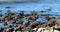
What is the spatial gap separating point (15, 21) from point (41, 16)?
2788 mm

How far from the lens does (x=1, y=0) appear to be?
28.1m

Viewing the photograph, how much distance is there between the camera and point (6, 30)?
1305 centimetres

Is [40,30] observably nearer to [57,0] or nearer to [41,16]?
[41,16]

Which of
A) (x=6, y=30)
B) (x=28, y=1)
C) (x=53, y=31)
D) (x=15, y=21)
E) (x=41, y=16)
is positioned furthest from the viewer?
(x=28, y=1)

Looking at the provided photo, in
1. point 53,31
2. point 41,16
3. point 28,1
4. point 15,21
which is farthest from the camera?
point 28,1

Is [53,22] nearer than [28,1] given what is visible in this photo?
Yes

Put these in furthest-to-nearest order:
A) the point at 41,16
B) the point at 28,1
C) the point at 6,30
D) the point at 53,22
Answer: the point at 28,1 → the point at 41,16 → the point at 53,22 → the point at 6,30

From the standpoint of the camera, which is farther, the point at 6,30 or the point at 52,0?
the point at 52,0

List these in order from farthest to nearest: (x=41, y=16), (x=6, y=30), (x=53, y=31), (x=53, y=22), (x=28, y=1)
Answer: (x=28, y=1), (x=41, y=16), (x=53, y=22), (x=6, y=30), (x=53, y=31)

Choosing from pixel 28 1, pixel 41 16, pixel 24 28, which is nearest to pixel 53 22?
pixel 24 28

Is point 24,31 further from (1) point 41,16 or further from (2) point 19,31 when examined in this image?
(1) point 41,16

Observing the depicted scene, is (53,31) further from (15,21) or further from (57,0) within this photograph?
(57,0)

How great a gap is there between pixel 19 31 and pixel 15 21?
2703mm

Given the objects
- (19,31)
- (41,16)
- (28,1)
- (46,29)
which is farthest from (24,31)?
(28,1)
